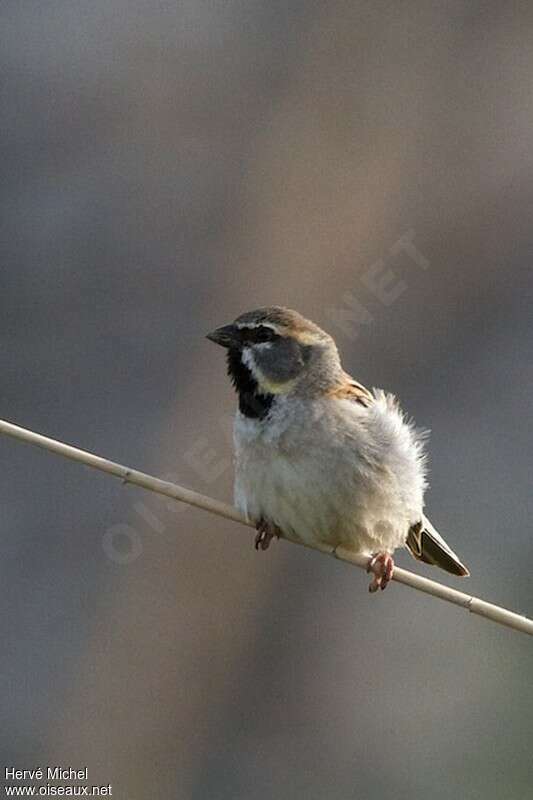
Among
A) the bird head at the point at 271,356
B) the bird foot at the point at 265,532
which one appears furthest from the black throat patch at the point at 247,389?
the bird foot at the point at 265,532

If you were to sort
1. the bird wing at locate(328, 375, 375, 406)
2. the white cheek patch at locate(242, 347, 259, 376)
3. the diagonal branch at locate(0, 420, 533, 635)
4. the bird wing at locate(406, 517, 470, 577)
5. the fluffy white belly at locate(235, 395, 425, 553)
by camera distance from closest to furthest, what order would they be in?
the diagonal branch at locate(0, 420, 533, 635)
the fluffy white belly at locate(235, 395, 425, 553)
the white cheek patch at locate(242, 347, 259, 376)
the bird wing at locate(328, 375, 375, 406)
the bird wing at locate(406, 517, 470, 577)

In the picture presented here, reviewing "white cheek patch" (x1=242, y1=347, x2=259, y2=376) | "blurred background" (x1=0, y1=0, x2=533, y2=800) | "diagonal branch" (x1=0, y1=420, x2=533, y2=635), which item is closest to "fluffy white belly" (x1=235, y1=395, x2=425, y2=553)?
"white cheek patch" (x1=242, y1=347, x2=259, y2=376)

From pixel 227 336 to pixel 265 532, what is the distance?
0.61m

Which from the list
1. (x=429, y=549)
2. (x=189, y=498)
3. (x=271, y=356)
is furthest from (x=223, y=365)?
(x=189, y=498)

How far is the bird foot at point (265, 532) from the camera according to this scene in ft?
14.0

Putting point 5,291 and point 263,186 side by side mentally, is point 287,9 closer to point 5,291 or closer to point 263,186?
point 263,186

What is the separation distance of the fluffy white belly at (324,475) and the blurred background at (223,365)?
177cm

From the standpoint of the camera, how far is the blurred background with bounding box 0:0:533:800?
666 cm

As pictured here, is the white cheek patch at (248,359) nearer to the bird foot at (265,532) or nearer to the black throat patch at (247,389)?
the black throat patch at (247,389)

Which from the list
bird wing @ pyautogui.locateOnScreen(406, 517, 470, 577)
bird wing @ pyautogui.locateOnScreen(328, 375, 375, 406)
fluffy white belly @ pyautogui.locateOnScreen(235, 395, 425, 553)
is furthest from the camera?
bird wing @ pyautogui.locateOnScreen(406, 517, 470, 577)

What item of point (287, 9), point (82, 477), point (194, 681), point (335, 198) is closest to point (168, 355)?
point (82, 477)

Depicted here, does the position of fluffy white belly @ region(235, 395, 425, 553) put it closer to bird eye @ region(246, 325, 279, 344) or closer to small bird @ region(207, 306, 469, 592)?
small bird @ region(207, 306, 469, 592)

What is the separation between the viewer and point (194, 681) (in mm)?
6828

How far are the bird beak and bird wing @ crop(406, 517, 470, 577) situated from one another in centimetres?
94
